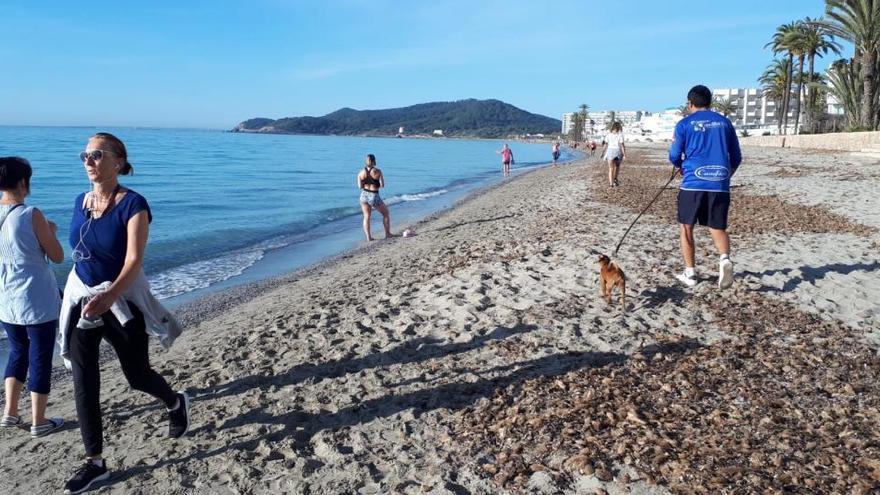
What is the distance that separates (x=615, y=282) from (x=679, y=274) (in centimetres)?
135

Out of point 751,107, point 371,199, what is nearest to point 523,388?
point 371,199

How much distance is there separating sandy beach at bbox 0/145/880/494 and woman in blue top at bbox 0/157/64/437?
0.58m

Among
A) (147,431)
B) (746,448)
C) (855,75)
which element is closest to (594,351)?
(746,448)

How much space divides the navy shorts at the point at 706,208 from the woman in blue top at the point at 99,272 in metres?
4.60

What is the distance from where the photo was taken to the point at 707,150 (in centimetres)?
540

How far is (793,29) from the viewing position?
4469 cm

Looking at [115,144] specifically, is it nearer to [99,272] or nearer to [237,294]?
[99,272]

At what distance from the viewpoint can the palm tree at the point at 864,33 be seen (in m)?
25.5

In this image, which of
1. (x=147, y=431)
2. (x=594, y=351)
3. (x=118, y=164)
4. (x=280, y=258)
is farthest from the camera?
(x=280, y=258)

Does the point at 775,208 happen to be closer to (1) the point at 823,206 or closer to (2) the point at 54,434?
(1) the point at 823,206

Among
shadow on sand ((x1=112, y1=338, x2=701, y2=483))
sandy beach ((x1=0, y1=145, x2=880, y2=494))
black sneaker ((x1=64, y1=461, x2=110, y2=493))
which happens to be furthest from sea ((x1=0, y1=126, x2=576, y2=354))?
black sneaker ((x1=64, y1=461, x2=110, y2=493))

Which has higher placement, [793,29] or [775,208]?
[793,29]

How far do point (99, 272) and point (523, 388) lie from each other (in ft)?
8.46

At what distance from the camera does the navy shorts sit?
5.40 metres
